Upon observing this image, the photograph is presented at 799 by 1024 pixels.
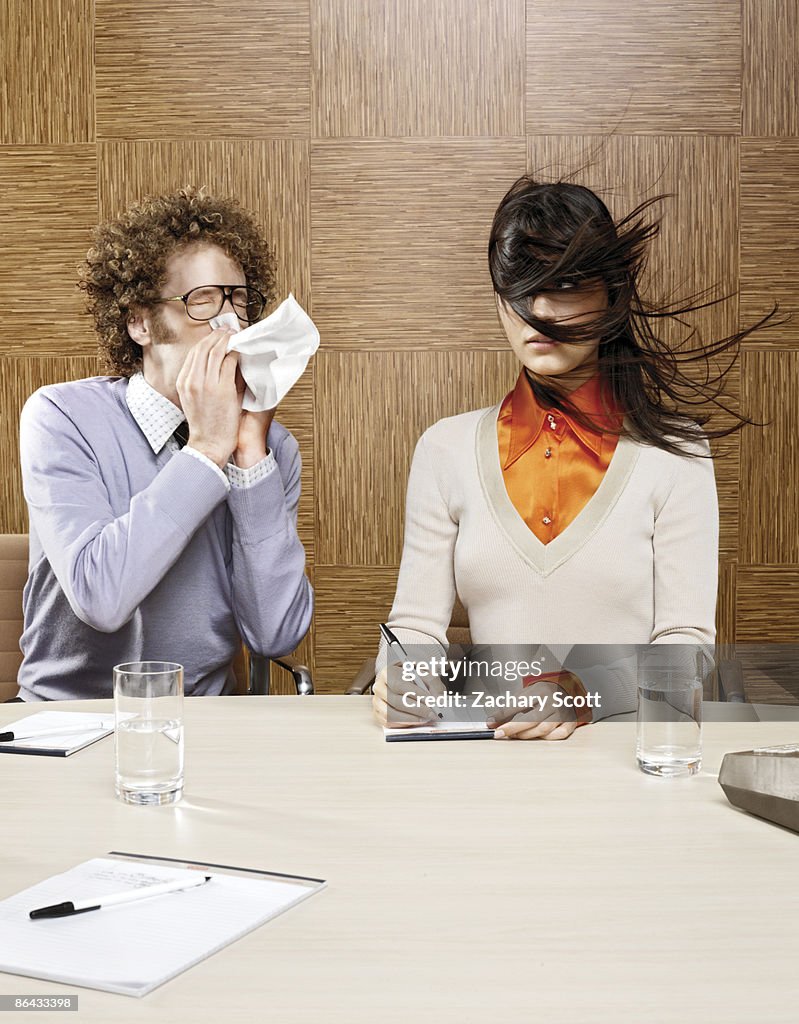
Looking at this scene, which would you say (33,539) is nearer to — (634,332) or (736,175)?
(634,332)

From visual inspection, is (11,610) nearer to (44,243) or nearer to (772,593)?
(44,243)

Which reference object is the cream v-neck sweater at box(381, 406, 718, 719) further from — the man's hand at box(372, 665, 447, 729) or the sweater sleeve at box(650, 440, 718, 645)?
the man's hand at box(372, 665, 447, 729)

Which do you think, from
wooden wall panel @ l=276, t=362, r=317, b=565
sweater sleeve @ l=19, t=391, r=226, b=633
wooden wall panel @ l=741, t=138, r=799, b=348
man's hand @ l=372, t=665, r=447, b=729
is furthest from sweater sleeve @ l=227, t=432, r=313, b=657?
wooden wall panel @ l=741, t=138, r=799, b=348

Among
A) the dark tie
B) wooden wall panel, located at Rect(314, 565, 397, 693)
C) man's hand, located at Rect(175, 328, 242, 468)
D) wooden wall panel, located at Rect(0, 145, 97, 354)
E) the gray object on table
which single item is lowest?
wooden wall panel, located at Rect(314, 565, 397, 693)

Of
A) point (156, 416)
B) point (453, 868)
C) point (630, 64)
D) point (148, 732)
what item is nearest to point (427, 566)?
point (156, 416)

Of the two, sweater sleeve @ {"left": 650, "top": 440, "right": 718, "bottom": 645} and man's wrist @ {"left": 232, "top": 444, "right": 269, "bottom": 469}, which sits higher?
man's wrist @ {"left": 232, "top": 444, "right": 269, "bottom": 469}

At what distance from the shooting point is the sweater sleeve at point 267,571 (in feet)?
6.40

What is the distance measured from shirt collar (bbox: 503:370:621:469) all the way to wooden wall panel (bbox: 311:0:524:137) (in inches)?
46.6

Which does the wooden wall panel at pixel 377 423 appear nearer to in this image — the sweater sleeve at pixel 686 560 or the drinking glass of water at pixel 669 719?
the sweater sleeve at pixel 686 560

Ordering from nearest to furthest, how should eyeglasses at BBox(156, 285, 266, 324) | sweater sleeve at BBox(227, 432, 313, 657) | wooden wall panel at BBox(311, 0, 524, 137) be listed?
sweater sleeve at BBox(227, 432, 313, 657)
eyeglasses at BBox(156, 285, 266, 324)
wooden wall panel at BBox(311, 0, 524, 137)

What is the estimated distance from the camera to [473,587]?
1842mm

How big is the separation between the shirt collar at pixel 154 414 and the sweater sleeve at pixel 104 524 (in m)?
0.14

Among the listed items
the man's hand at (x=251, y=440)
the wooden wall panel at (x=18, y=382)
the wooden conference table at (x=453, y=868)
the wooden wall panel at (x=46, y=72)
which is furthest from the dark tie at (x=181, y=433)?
the wooden wall panel at (x=46, y=72)

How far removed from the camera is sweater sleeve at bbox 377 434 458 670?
1.85 meters
